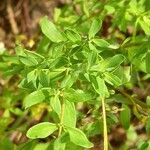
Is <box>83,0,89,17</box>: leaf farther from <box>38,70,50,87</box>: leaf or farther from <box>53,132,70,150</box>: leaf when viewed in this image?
<box>53,132,70,150</box>: leaf

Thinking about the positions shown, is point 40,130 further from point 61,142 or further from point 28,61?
point 28,61

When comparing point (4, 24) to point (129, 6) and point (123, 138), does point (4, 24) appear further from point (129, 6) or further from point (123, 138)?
point (129, 6)

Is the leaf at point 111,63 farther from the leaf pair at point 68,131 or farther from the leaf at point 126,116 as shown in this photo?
the leaf at point 126,116

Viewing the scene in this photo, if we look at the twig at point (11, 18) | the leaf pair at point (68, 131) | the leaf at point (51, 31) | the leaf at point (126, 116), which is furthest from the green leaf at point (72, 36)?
the twig at point (11, 18)

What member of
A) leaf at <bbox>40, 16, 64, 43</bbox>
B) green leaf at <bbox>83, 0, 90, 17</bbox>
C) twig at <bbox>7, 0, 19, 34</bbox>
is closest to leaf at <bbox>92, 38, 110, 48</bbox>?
leaf at <bbox>40, 16, 64, 43</bbox>

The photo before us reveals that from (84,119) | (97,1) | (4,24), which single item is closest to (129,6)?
(97,1)

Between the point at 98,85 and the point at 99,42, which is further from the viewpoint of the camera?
the point at 99,42

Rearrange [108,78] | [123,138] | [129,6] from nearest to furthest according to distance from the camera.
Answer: [108,78], [129,6], [123,138]

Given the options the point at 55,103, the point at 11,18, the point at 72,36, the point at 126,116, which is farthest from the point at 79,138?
the point at 11,18
